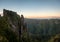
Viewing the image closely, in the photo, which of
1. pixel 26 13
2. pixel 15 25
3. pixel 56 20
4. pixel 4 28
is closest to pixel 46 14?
pixel 56 20

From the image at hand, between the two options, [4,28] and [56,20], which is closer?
[4,28]

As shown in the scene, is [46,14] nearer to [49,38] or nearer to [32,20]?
[32,20]

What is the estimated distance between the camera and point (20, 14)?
2143 millimetres

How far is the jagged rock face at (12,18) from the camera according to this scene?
209 cm

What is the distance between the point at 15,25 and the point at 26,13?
0.88ft

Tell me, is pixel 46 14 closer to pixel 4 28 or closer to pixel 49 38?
pixel 49 38

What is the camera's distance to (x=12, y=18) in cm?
213

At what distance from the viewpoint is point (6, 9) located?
2.09 m

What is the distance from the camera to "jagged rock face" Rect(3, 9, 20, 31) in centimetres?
209

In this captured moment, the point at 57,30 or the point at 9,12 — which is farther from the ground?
the point at 9,12

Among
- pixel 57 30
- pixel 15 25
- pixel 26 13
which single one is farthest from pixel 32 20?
pixel 57 30

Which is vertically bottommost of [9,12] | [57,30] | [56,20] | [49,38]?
[49,38]

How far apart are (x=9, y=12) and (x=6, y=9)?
0.07 metres

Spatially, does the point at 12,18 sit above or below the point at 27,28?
above
